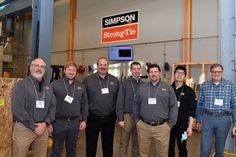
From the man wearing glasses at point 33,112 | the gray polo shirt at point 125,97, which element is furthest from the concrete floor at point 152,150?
the man wearing glasses at point 33,112

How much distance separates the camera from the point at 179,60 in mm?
6914

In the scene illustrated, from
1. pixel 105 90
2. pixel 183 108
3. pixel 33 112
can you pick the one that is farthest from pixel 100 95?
pixel 183 108

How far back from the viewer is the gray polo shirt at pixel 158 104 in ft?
9.55

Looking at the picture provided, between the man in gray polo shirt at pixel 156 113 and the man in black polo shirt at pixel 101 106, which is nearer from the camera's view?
the man in gray polo shirt at pixel 156 113

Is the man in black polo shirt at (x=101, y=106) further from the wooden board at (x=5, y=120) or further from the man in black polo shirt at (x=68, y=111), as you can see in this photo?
the wooden board at (x=5, y=120)

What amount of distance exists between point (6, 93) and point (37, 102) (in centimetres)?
89

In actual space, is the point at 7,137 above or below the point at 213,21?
below

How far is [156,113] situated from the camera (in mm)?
2898

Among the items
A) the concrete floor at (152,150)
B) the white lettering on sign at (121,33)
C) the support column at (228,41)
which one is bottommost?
the concrete floor at (152,150)

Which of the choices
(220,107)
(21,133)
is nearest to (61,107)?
(21,133)

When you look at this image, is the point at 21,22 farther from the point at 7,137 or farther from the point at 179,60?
the point at 7,137

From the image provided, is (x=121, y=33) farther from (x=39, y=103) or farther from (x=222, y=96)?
(x=39, y=103)

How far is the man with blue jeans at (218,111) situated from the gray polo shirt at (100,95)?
1.13m

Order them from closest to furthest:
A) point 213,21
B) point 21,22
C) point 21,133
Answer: point 21,133 < point 213,21 < point 21,22
